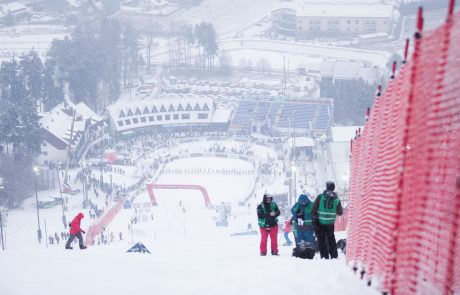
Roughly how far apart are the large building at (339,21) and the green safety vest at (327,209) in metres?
43.9

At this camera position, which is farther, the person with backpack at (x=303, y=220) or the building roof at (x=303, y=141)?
the building roof at (x=303, y=141)

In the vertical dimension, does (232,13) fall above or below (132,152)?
above

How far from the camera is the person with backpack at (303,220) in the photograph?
7641 millimetres

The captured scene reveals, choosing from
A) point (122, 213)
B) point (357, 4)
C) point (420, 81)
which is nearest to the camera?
point (420, 81)

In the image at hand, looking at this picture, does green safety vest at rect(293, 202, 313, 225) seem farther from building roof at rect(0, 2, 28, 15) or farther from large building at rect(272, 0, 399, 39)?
building roof at rect(0, 2, 28, 15)

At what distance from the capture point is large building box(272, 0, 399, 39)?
163 feet

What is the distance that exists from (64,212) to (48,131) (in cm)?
760

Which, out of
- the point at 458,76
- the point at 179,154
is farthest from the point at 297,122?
the point at 458,76

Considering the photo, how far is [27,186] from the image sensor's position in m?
24.6

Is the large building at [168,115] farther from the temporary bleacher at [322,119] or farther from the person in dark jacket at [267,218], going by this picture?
the person in dark jacket at [267,218]

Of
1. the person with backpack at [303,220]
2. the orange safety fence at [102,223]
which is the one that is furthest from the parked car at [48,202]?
the person with backpack at [303,220]

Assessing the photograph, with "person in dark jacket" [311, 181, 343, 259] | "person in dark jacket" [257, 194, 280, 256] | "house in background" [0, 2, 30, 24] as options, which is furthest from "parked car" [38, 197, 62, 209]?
"house in background" [0, 2, 30, 24]

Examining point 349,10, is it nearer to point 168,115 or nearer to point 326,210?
point 168,115

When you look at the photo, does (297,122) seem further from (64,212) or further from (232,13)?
(232,13)
